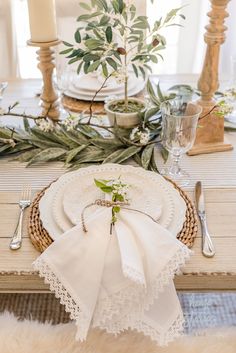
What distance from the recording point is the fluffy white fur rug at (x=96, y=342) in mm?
721

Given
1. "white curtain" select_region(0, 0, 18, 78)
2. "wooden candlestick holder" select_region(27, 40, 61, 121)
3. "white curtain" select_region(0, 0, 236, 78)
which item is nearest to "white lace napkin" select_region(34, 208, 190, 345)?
"wooden candlestick holder" select_region(27, 40, 61, 121)

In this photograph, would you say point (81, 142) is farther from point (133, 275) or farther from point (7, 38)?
point (7, 38)

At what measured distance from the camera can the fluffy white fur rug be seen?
0.72 metres

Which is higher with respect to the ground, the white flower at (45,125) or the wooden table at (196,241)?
the white flower at (45,125)

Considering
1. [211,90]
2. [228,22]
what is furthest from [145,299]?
[228,22]

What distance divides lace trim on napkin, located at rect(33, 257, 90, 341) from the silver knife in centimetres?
24

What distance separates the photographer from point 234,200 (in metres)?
0.84

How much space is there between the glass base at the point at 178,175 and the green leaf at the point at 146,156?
0.04 meters

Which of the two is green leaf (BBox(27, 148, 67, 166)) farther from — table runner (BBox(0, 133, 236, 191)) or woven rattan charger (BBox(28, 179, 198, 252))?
woven rattan charger (BBox(28, 179, 198, 252))

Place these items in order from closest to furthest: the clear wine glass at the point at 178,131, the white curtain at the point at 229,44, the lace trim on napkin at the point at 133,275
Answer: the lace trim on napkin at the point at 133,275, the clear wine glass at the point at 178,131, the white curtain at the point at 229,44

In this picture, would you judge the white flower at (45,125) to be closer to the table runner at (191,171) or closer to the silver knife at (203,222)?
the table runner at (191,171)

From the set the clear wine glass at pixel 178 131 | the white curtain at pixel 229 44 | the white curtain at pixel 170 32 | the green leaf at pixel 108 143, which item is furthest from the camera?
the white curtain at pixel 229 44

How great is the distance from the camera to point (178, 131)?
0.90 meters

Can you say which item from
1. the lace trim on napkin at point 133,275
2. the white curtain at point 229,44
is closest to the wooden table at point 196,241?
the lace trim on napkin at point 133,275
